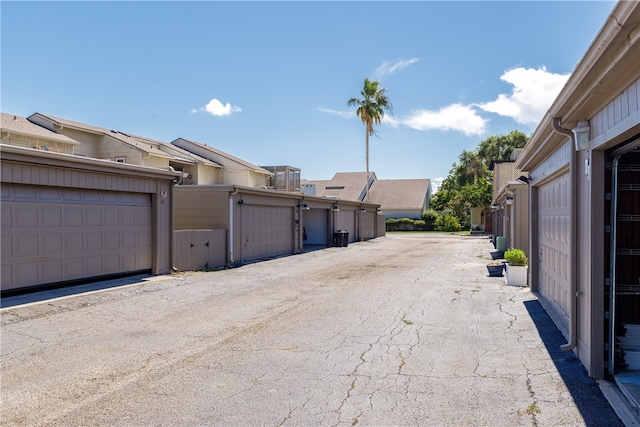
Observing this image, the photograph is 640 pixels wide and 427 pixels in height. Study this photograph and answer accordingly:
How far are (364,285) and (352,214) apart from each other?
2031 cm

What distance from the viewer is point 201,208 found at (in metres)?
17.4

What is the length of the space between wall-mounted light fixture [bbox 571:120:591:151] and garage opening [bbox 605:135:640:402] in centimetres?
36

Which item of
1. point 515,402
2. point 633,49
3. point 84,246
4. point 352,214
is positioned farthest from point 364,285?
point 352,214

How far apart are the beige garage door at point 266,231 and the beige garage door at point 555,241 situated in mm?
10692

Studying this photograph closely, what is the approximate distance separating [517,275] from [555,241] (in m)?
3.81

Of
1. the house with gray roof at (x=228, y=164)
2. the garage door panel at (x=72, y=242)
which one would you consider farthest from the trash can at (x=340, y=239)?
the garage door panel at (x=72, y=242)

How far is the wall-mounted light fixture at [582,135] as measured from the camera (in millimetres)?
5508

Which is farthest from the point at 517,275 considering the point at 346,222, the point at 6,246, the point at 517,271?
the point at 346,222

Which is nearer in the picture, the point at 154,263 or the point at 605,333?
the point at 605,333

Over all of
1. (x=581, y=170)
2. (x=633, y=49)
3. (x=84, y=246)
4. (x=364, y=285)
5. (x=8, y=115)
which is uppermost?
(x=8, y=115)

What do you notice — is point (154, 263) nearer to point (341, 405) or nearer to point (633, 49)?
point (341, 405)

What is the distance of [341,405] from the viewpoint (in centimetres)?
452

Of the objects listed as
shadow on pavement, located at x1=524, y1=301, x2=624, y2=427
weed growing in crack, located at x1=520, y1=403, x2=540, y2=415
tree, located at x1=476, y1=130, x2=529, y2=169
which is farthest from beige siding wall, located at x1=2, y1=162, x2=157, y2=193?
tree, located at x1=476, y1=130, x2=529, y2=169

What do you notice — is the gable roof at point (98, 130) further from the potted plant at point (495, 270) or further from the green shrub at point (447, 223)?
the green shrub at point (447, 223)
